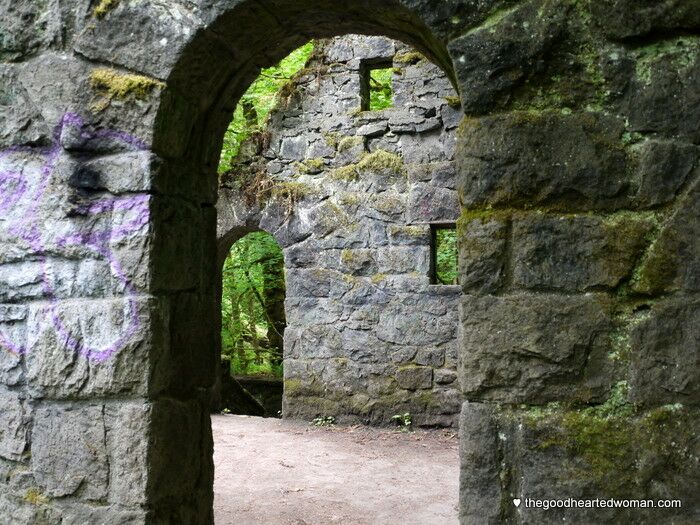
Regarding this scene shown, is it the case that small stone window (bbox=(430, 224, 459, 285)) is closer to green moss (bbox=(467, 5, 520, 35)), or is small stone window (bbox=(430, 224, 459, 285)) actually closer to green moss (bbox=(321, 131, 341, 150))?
green moss (bbox=(321, 131, 341, 150))

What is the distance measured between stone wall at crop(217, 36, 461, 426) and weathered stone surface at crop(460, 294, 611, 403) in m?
4.68

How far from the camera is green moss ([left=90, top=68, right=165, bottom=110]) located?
2072 mm

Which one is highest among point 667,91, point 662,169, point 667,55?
point 667,55

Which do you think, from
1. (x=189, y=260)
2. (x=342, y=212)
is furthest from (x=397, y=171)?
(x=189, y=260)

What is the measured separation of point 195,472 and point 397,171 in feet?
15.9

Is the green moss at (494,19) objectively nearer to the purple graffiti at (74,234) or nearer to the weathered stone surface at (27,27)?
the purple graffiti at (74,234)

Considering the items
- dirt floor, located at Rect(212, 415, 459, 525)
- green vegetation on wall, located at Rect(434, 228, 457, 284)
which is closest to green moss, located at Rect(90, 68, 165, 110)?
dirt floor, located at Rect(212, 415, 459, 525)

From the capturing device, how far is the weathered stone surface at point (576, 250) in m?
1.69

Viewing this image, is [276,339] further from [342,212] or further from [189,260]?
[189,260]

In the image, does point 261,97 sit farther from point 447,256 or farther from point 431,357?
point 431,357

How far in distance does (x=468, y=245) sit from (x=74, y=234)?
1.32 metres

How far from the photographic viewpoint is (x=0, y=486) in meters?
2.20

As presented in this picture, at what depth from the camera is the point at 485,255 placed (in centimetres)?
175

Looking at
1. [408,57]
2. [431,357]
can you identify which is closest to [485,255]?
[431,357]
